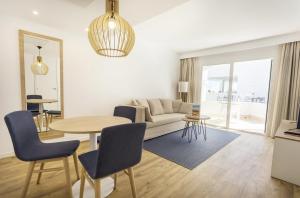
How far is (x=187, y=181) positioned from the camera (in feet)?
6.15

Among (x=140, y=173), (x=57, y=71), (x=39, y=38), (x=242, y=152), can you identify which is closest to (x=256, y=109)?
(x=242, y=152)

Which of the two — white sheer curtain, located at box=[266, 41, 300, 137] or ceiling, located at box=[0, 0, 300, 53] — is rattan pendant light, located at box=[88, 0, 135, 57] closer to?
ceiling, located at box=[0, 0, 300, 53]

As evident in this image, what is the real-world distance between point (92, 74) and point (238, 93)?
395 cm

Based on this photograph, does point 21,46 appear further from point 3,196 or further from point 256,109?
point 256,109

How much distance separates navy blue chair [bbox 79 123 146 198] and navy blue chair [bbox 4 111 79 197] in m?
0.30

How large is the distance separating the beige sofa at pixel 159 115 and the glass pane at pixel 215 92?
3.55 feet

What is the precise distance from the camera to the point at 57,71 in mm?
2725

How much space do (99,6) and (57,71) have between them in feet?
4.64

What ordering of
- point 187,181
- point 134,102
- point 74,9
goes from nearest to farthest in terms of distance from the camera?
1. point 187,181
2. point 74,9
3. point 134,102

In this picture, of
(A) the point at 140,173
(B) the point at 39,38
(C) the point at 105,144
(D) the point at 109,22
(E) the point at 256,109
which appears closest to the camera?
(C) the point at 105,144

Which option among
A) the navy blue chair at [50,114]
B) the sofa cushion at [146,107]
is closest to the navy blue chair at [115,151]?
the navy blue chair at [50,114]

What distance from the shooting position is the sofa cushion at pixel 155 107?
3.97m

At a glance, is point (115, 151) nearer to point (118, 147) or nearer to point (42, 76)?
point (118, 147)

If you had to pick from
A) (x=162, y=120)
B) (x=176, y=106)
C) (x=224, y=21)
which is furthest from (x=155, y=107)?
(x=224, y=21)
